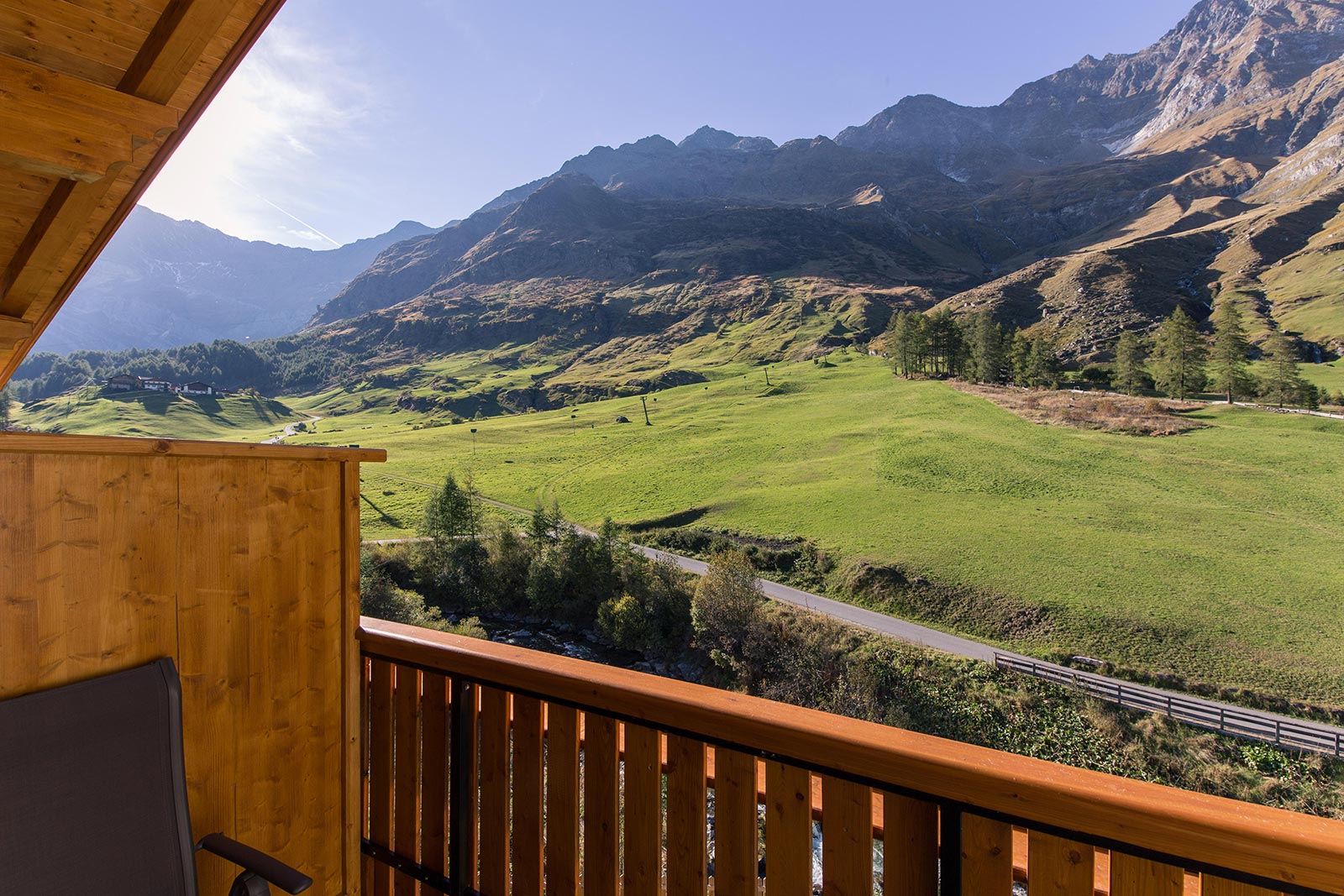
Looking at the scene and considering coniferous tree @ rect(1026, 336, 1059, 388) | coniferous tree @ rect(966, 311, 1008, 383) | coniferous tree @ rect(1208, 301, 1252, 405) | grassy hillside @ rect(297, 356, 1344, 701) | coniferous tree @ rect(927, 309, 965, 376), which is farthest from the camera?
coniferous tree @ rect(927, 309, 965, 376)

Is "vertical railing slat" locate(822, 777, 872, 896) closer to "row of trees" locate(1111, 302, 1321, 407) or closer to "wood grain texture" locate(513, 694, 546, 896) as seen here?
"wood grain texture" locate(513, 694, 546, 896)

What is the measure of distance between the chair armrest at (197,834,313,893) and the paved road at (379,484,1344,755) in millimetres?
24235

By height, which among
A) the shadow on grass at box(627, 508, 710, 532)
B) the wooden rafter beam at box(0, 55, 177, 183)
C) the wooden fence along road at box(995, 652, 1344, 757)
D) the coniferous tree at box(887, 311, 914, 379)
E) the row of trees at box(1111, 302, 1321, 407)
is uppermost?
the coniferous tree at box(887, 311, 914, 379)

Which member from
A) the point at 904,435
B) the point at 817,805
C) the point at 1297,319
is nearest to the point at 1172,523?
the point at 904,435

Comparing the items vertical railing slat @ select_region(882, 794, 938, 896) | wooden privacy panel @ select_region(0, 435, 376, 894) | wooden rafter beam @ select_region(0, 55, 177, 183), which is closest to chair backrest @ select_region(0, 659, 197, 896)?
wooden privacy panel @ select_region(0, 435, 376, 894)

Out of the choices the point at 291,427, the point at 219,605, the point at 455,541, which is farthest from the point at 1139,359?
the point at 291,427

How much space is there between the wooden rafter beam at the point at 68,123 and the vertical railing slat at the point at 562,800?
7.89ft

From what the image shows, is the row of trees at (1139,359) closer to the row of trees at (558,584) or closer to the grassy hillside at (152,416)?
the row of trees at (558,584)

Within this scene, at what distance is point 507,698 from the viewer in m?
1.93

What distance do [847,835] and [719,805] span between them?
0.31 meters

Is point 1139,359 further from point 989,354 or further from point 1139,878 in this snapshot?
point 1139,878

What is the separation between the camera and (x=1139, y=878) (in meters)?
1.01

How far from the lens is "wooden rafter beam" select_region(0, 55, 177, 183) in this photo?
1.76m

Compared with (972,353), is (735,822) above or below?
below
